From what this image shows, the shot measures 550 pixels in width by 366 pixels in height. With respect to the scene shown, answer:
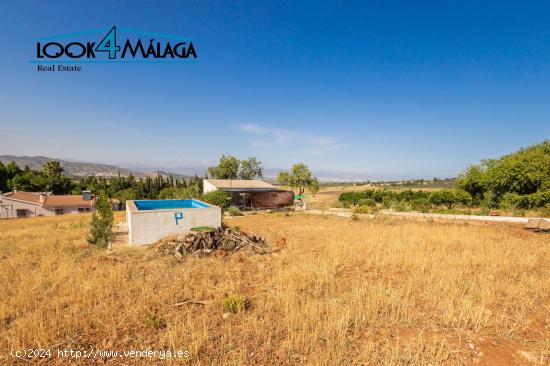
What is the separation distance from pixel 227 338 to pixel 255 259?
17.8 ft

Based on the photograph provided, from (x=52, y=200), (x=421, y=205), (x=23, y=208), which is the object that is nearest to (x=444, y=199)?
(x=421, y=205)

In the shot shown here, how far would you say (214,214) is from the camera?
15.3 meters

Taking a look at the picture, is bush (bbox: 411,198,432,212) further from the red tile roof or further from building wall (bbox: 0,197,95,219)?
building wall (bbox: 0,197,95,219)

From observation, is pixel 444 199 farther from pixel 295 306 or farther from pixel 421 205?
pixel 295 306

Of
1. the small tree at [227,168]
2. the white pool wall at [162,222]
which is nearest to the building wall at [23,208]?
the small tree at [227,168]

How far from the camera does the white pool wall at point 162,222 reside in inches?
505

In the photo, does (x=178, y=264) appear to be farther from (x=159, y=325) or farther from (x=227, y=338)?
(x=227, y=338)

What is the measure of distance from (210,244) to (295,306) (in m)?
6.44

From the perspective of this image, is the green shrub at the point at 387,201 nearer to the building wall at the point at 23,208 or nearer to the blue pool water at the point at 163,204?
the blue pool water at the point at 163,204

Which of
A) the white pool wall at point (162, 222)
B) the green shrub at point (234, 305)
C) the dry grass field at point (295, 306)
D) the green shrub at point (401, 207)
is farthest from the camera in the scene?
the green shrub at point (401, 207)

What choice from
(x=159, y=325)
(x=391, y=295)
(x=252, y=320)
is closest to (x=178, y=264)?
(x=159, y=325)

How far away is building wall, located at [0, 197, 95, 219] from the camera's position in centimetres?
4625

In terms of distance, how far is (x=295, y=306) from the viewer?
19.3 ft

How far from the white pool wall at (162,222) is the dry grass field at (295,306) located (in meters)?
2.36
